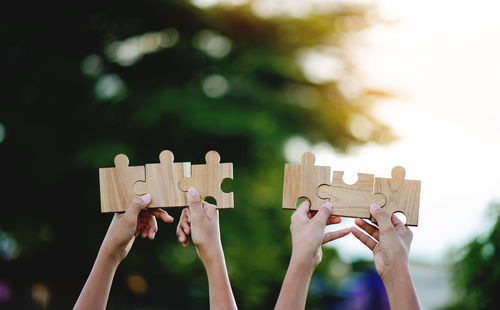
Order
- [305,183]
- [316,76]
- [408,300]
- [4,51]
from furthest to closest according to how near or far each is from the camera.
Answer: [316,76] → [4,51] → [305,183] → [408,300]

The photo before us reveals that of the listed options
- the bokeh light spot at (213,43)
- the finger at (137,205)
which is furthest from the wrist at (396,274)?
the bokeh light spot at (213,43)

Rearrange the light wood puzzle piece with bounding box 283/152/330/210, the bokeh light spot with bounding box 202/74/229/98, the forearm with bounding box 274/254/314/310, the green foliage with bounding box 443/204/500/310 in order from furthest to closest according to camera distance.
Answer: the bokeh light spot with bounding box 202/74/229/98 < the green foliage with bounding box 443/204/500/310 < the light wood puzzle piece with bounding box 283/152/330/210 < the forearm with bounding box 274/254/314/310

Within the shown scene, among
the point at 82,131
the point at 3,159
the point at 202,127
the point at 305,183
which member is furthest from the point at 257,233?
the point at 305,183

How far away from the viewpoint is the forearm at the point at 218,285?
2.10 meters

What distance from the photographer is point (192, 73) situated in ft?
29.6

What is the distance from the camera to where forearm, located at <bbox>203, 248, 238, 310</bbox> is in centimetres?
210

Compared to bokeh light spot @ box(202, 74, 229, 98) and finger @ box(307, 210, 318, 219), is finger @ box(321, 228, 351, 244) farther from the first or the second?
bokeh light spot @ box(202, 74, 229, 98)

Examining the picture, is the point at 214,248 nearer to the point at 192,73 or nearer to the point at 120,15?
the point at 192,73

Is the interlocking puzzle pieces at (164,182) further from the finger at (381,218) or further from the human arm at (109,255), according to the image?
the finger at (381,218)

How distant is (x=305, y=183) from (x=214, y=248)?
586 mm

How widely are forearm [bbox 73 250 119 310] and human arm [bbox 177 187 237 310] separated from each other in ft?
1.23

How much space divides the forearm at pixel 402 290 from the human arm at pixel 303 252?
1.06ft

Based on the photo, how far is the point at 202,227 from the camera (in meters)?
2.25

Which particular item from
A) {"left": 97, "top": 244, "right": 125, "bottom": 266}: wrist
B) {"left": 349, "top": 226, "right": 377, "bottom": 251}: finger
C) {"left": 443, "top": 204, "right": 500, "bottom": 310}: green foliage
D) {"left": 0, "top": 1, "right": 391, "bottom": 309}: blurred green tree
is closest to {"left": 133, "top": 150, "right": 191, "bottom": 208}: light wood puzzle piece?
{"left": 97, "top": 244, "right": 125, "bottom": 266}: wrist
